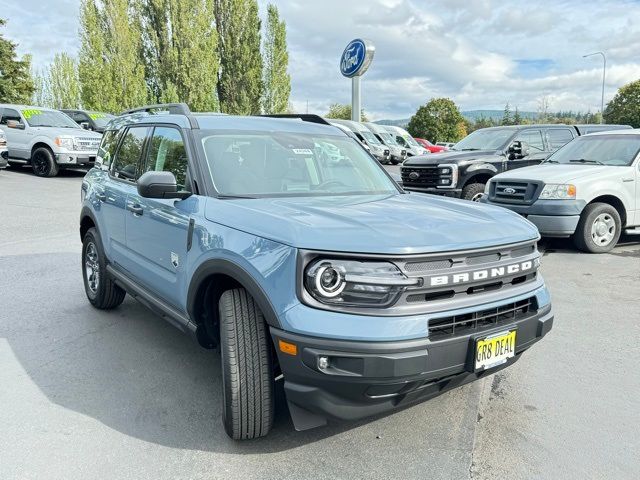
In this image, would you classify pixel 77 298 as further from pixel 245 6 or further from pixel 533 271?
pixel 245 6

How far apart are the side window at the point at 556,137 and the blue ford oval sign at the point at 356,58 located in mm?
4738

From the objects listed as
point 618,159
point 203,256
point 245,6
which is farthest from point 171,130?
point 245,6

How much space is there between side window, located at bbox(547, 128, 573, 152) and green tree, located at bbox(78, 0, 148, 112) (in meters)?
26.3

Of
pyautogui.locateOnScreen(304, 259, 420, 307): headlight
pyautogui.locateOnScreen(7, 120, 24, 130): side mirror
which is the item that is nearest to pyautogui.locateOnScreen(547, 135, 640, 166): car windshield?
pyautogui.locateOnScreen(304, 259, 420, 307): headlight

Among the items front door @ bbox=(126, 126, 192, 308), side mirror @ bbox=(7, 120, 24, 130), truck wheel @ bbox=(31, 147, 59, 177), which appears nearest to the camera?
front door @ bbox=(126, 126, 192, 308)

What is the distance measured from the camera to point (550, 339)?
4387mm

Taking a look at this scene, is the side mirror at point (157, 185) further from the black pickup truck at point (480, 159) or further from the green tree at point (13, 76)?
the green tree at point (13, 76)

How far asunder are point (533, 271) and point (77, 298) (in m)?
4.36

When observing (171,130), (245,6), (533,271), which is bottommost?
(533,271)

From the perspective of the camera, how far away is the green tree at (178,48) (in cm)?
3422

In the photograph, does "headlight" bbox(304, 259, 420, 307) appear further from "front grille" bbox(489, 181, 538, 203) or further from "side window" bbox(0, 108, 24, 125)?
"side window" bbox(0, 108, 24, 125)

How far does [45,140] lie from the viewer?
49.2 ft

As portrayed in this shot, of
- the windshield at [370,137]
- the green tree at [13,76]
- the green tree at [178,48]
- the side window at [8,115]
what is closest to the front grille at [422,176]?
the side window at [8,115]

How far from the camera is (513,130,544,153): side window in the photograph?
34.7 feet
